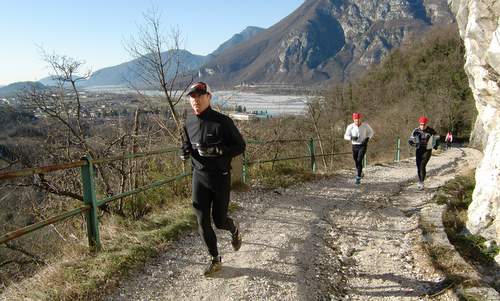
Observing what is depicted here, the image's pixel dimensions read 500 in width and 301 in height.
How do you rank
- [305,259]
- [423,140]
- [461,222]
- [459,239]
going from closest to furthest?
[305,259], [459,239], [461,222], [423,140]

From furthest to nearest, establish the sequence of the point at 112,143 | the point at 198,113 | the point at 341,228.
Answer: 1. the point at 112,143
2. the point at 341,228
3. the point at 198,113

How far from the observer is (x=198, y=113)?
3.64 metres

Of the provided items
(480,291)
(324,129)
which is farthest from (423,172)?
(324,129)

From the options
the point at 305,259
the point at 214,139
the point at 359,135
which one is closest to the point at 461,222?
the point at 359,135

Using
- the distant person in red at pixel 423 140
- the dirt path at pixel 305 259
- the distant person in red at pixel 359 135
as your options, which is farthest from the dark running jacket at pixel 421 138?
the dirt path at pixel 305 259

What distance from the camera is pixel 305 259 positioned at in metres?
4.64

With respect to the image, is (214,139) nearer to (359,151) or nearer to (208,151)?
(208,151)

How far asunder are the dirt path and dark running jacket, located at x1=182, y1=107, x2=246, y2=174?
120 cm

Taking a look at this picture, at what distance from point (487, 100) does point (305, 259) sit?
6223 millimetres

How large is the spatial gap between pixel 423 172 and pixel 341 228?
13.8 ft

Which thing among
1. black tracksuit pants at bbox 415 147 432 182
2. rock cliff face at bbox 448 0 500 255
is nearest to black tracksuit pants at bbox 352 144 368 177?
black tracksuit pants at bbox 415 147 432 182

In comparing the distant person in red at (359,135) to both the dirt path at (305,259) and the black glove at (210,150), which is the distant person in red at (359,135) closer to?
the dirt path at (305,259)

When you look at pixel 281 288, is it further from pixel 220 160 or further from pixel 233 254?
pixel 220 160

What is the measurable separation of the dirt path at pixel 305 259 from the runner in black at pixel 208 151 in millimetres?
590
